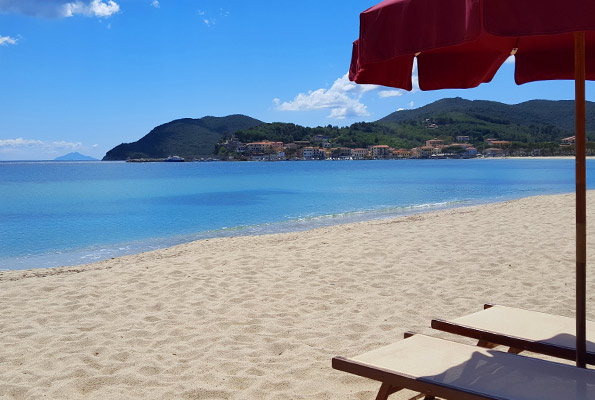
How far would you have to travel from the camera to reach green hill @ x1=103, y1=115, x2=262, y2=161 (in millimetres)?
159250

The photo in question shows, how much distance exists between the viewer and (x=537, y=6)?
1.95 metres

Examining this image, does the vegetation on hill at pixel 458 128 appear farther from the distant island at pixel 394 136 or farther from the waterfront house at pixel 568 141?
the waterfront house at pixel 568 141

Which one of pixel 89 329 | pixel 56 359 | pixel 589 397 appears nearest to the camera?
pixel 589 397

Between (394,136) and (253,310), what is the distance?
153102mm

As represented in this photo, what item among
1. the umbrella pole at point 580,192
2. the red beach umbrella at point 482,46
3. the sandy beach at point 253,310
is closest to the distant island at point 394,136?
the sandy beach at point 253,310

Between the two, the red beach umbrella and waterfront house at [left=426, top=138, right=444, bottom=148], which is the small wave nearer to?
the red beach umbrella

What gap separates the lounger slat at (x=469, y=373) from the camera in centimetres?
235

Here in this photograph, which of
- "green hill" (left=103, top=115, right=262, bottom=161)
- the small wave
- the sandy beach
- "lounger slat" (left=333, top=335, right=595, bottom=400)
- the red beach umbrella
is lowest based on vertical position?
the small wave

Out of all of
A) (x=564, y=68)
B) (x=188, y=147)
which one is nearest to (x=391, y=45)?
(x=564, y=68)

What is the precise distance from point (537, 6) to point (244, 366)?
116 inches

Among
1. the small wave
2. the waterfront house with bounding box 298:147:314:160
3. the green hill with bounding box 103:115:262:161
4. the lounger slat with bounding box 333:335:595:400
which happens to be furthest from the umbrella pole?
the green hill with bounding box 103:115:262:161

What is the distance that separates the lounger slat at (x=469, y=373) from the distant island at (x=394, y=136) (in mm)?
126996

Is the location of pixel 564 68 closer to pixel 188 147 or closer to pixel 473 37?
pixel 473 37

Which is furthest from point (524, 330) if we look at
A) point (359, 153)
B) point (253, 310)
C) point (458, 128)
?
point (359, 153)
